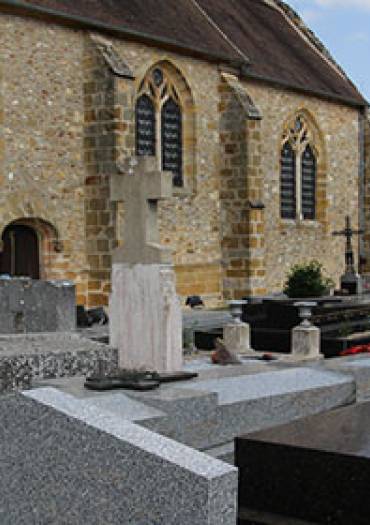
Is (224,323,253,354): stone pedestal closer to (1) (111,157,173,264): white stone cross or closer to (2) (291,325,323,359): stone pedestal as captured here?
(2) (291,325,323,359): stone pedestal

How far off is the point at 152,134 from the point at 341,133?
28.2 feet

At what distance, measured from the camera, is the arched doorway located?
1583 cm

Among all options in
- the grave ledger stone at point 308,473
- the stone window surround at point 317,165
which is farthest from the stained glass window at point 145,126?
the grave ledger stone at point 308,473

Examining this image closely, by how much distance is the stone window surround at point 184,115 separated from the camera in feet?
59.6

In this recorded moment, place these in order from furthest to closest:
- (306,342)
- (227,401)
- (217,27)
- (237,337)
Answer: (217,27) < (237,337) < (306,342) < (227,401)

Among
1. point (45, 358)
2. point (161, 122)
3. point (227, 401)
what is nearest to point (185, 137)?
point (161, 122)

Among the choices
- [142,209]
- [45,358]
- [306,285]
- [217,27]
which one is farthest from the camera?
[217,27]

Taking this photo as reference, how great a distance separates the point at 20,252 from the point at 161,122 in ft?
14.9

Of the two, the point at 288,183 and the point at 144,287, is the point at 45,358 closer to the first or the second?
the point at 144,287

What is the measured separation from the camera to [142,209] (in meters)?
6.91

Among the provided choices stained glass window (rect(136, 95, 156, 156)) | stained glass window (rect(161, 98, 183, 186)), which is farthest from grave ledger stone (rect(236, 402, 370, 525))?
stained glass window (rect(161, 98, 183, 186))

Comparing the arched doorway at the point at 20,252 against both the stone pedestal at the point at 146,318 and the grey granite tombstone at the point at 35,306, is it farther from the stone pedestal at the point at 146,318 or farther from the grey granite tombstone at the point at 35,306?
the stone pedestal at the point at 146,318

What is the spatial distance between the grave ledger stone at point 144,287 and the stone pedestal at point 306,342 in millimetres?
4648

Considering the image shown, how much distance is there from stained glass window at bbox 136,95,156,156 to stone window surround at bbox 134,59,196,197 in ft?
0.53
